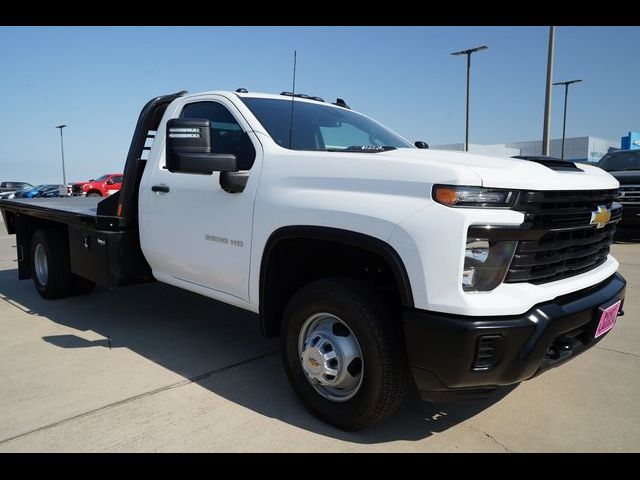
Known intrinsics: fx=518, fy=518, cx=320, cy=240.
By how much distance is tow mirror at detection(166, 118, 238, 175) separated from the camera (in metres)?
3.05

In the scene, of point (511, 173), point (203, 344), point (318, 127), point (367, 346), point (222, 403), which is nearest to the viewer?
point (511, 173)

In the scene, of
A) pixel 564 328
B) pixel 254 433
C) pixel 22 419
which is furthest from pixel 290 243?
pixel 22 419

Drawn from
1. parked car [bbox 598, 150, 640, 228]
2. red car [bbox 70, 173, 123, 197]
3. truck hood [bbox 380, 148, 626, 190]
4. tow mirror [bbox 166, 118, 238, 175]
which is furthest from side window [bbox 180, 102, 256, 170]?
red car [bbox 70, 173, 123, 197]

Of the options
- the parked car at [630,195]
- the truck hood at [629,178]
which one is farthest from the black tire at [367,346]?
the truck hood at [629,178]

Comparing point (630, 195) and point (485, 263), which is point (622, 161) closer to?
point (630, 195)

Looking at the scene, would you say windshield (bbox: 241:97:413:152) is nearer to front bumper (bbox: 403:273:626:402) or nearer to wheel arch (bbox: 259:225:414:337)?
wheel arch (bbox: 259:225:414:337)

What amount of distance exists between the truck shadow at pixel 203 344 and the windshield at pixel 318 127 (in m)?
1.65

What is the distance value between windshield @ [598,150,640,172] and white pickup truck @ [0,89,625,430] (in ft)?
29.3

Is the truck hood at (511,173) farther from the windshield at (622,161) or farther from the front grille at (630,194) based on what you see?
the windshield at (622,161)

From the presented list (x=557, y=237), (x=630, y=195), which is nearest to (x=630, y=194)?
(x=630, y=195)

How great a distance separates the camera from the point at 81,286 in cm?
601

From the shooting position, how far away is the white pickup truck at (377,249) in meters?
2.32

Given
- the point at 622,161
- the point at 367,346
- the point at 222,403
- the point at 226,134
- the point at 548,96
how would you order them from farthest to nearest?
the point at 548,96 → the point at 622,161 → the point at 226,134 → the point at 222,403 → the point at 367,346

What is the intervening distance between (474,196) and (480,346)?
2.18ft
